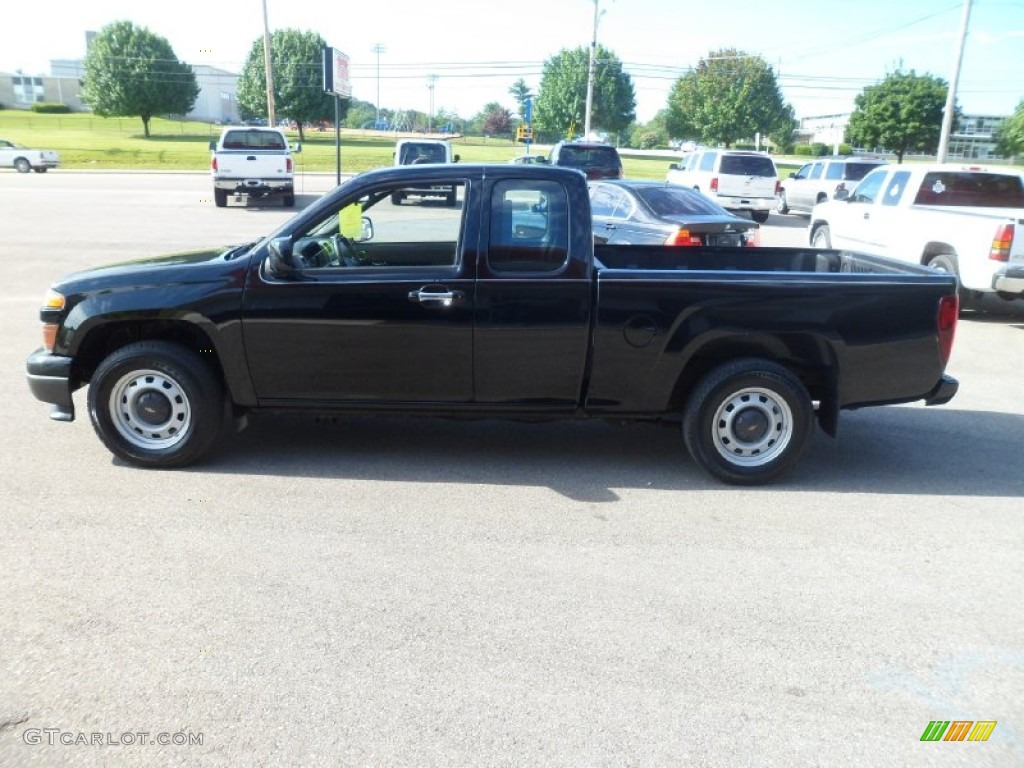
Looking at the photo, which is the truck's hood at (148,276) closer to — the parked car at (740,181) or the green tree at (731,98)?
the parked car at (740,181)

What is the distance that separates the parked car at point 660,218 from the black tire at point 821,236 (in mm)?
2119

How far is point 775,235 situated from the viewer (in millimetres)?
20766

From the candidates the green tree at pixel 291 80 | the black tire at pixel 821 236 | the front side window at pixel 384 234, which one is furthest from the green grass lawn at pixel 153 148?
the front side window at pixel 384 234

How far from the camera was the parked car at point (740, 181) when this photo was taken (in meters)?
22.8

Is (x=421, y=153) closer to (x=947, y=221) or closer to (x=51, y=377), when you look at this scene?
(x=947, y=221)

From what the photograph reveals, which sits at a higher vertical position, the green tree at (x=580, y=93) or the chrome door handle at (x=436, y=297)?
the green tree at (x=580, y=93)

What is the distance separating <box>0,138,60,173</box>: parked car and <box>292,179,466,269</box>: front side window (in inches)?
1656

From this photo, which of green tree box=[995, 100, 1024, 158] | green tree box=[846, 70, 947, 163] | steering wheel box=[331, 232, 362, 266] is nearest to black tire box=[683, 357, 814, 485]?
steering wheel box=[331, 232, 362, 266]

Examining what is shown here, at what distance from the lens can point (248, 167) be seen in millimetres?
23359

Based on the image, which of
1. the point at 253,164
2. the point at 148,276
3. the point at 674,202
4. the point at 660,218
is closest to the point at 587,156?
the point at 253,164

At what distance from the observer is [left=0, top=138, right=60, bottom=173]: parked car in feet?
133

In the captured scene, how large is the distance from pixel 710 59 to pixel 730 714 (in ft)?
270

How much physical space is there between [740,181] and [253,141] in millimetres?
13224

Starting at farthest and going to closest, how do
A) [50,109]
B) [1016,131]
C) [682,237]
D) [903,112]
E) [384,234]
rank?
[50,109]
[903,112]
[1016,131]
[682,237]
[384,234]
